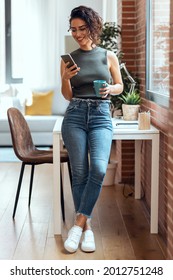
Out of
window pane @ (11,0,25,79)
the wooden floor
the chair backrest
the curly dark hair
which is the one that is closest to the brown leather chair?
the chair backrest

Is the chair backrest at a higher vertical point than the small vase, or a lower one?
lower

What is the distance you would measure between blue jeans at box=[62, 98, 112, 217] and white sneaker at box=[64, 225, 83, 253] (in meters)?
0.11

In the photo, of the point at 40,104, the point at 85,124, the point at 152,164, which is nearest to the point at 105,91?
the point at 85,124

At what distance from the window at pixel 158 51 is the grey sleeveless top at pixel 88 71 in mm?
461

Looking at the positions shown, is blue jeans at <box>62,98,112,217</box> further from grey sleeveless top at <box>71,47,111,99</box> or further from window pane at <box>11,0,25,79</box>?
window pane at <box>11,0,25,79</box>

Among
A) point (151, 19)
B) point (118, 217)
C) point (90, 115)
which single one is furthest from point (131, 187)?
point (90, 115)

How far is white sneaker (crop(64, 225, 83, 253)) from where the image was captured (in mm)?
3420

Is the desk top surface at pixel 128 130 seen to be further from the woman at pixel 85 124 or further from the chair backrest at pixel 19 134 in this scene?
the chair backrest at pixel 19 134

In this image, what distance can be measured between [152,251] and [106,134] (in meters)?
0.76

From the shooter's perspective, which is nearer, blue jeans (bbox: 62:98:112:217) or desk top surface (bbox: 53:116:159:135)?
blue jeans (bbox: 62:98:112:217)

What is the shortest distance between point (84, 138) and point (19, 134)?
2.87 ft

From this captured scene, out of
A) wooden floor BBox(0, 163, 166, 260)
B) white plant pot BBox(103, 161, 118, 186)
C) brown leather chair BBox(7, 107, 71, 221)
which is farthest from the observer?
white plant pot BBox(103, 161, 118, 186)

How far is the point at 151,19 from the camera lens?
14.9ft

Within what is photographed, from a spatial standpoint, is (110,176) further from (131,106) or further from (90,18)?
(90,18)
